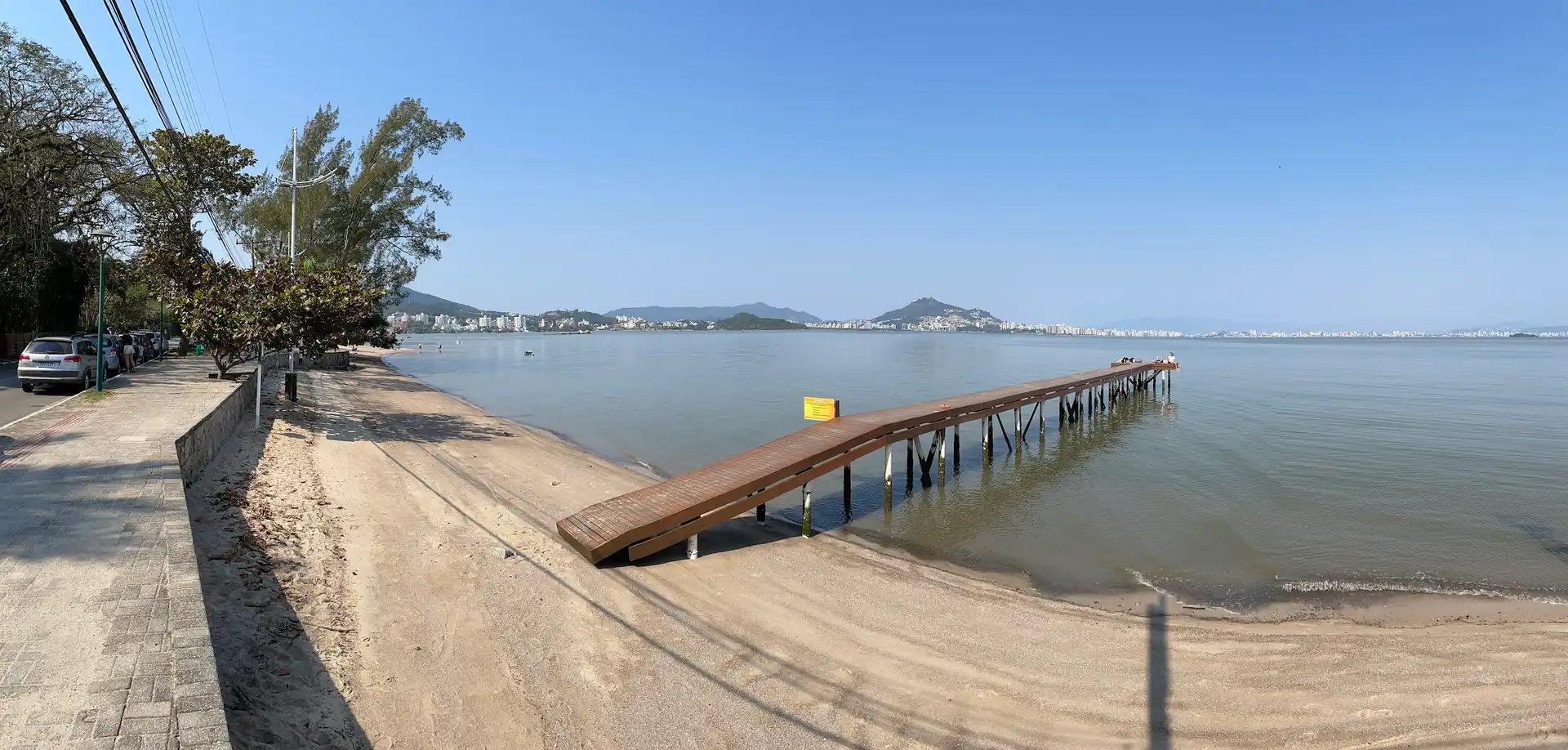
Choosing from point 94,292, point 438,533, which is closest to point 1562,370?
point 438,533

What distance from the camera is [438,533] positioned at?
9.30 metres

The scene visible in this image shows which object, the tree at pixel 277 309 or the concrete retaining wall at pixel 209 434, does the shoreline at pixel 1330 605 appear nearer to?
the concrete retaining wall at pixel 209 434

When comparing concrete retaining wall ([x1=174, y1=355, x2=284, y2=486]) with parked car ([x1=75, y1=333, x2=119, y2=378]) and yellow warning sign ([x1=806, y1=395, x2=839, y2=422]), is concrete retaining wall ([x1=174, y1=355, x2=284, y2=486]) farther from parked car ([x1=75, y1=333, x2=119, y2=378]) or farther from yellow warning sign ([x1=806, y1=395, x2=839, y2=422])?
yellow warning sign ([x1=806, y1=395, x2=839, y2=422])

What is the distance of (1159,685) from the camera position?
6484 millimetres

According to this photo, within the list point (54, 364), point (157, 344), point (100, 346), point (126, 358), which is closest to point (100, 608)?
point (100, 346)

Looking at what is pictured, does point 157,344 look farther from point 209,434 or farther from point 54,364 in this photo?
point 209,434

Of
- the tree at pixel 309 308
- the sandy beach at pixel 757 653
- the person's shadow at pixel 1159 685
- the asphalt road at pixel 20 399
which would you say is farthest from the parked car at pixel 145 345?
the person's shadow at pixel 1159 685

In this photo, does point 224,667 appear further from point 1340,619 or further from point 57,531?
point 1340,619

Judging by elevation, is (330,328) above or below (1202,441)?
above

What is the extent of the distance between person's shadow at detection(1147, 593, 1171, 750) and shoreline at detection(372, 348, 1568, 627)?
63cm

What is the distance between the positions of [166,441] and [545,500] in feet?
16.9

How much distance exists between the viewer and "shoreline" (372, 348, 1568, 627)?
28.9 ft

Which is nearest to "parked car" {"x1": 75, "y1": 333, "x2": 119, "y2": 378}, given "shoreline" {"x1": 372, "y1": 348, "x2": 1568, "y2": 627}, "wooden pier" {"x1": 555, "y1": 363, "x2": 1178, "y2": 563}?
"wooden pier" {"x1": 555, "y1": 363, "x2": 1178, "y2": 563}

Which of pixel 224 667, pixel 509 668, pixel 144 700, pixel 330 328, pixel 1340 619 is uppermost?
pixel 330 328
